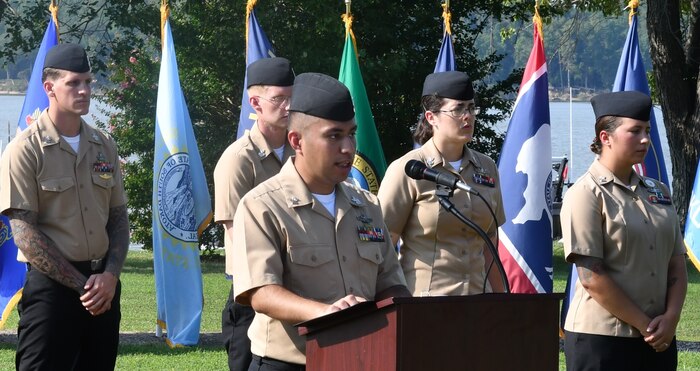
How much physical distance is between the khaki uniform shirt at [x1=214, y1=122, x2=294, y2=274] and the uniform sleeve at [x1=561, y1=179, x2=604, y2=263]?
1516 millimetres

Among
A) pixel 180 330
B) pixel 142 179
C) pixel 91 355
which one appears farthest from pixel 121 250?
pixel 142 179

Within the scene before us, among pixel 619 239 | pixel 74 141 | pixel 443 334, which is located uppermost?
pixel 74 141

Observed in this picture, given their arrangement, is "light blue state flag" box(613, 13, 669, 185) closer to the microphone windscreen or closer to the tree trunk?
the microphone windscreen

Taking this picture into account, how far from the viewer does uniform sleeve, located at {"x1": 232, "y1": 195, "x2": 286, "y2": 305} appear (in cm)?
393

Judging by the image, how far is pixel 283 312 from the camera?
12.6 ft

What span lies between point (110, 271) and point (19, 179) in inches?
25.0

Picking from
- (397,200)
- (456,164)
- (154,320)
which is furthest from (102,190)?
(154,320)

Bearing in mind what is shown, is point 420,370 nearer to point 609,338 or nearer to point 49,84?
point 609,338

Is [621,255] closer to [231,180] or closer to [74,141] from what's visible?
[231,180]

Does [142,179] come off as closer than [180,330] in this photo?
No

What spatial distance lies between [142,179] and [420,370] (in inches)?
626

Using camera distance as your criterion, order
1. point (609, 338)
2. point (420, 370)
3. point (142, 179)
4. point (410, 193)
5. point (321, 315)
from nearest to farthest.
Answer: point (420, 370), point (321, 315), point (609, 338), point (410, 193), point (142, 179)

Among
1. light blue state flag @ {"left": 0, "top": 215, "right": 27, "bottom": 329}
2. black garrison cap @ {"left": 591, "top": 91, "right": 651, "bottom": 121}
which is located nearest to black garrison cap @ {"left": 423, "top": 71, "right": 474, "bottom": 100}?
black garrison cap @ {"left": 591, "top": 91, "right": 651, "bottom": 121}

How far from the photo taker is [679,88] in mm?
17703
